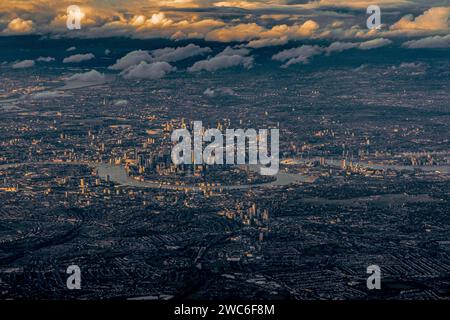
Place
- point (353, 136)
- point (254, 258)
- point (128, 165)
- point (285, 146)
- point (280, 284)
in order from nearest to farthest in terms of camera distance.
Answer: point (280, 284), point (254, 258), point (128, 165), point (285, 146), point (353, 136)

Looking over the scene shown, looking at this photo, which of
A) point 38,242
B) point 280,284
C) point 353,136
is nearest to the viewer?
point 280,284

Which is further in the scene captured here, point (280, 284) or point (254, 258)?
point (254, 258)

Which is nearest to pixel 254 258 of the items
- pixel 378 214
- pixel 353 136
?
pixel 378 214

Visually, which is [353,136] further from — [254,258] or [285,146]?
[254,258]

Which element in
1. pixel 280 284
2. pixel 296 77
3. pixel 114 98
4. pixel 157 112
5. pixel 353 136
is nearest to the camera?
pixel 280 284

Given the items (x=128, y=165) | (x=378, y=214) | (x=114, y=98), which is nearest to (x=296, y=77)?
(x=114, y=98)

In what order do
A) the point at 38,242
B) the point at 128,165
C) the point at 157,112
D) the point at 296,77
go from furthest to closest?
the point at 296,77 → the point at 157,112 → the point at 128,165 → the point at 38,242
